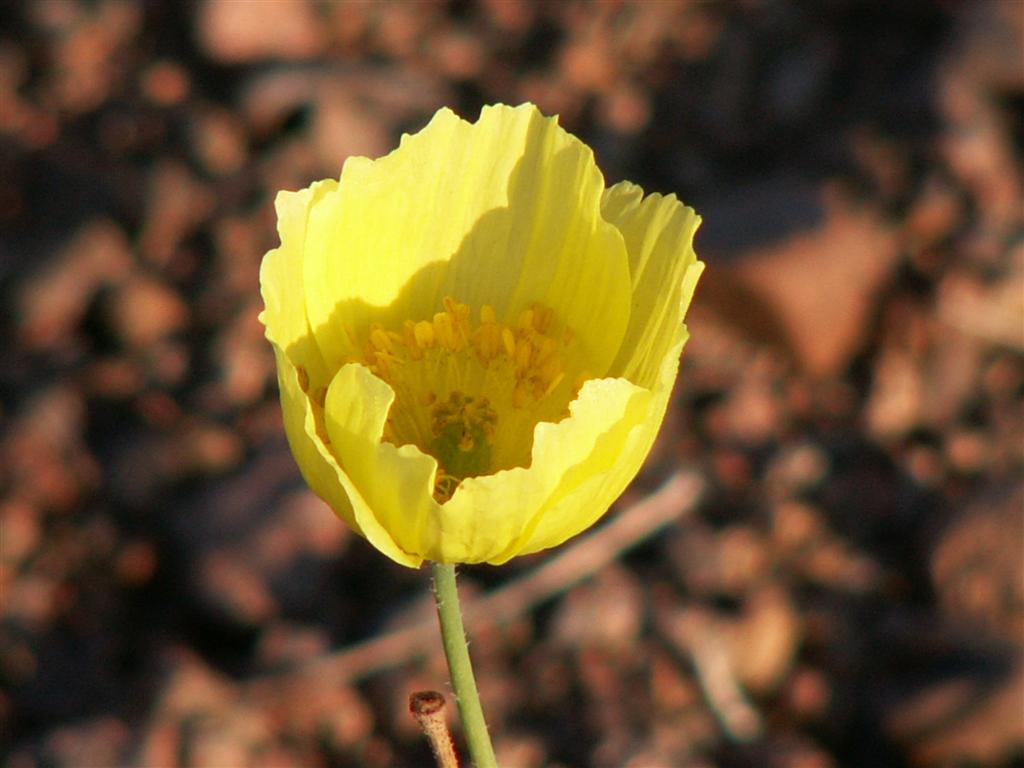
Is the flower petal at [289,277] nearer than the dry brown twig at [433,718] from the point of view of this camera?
No

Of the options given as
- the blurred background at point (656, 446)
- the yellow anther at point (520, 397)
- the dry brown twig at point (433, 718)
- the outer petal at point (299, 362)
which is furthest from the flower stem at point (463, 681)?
the blurred background at point (656, 446)

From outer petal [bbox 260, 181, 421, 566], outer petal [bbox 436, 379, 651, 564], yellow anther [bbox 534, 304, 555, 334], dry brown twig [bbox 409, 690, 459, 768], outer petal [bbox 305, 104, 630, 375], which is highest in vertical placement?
outer petal [bbox 305, 104, 630, 375]

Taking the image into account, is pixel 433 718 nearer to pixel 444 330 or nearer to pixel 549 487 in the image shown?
pixel 549 487

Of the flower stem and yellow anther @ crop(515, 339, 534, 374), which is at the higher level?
yellow anther @ crop(515, 339, 534, 374)

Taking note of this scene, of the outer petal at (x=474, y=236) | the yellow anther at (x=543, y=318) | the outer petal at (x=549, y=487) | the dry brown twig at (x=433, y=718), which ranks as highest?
the outer petal at (x=474, y=236)

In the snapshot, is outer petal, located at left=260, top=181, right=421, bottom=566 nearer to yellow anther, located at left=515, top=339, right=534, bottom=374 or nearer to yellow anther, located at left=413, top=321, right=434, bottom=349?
yellow anther, located at left=413, top=321, right=434, bottom=349

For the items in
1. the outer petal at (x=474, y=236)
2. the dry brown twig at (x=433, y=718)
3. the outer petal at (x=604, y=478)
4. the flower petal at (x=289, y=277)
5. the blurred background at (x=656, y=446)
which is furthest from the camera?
the blurred background at (x=656, y=446)

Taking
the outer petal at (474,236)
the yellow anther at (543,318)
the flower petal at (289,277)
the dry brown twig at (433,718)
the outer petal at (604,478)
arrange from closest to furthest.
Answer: the dry brown twig at (433,718) → the outer petal at (604,478) → the flower petal at (289,277) → the outer petal at (474,236) → the yellow anther at (543,318)

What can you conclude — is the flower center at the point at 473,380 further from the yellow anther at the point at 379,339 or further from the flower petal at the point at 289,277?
the flower petal at the point at 289,277

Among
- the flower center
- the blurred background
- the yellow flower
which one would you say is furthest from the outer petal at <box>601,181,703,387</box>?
the blurred background
